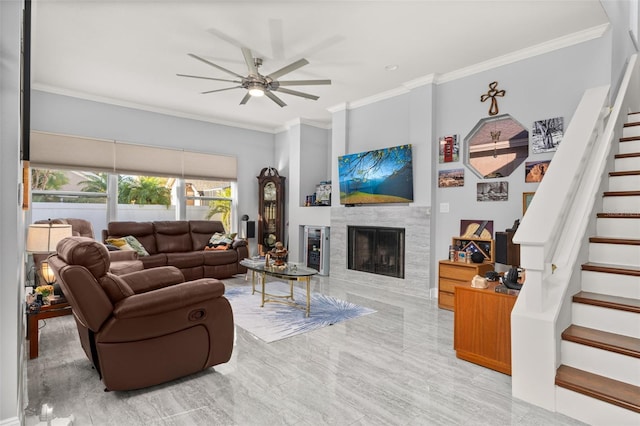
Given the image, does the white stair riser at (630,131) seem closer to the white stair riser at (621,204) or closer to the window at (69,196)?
the white stair riser at (621,204)

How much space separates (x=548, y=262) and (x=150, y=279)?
2715mm

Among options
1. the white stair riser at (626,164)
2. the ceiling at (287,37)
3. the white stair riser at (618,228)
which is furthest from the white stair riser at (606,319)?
the ceiling at (287,37)

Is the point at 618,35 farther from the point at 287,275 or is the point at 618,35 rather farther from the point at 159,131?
the point at 159,131

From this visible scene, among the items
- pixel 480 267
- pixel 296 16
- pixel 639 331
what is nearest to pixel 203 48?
pixel 296 16

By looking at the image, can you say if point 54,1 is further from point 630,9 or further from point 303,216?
point 630,9

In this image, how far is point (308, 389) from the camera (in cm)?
226

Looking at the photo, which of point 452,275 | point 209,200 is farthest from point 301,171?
point 452,275

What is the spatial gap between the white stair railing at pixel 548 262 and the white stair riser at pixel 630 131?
1054mm

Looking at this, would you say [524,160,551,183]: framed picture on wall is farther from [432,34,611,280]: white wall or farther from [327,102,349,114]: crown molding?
[327,102,349,114]: crown molding

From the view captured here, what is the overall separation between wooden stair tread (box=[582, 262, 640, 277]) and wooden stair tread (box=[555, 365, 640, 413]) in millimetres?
728

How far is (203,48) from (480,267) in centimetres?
405

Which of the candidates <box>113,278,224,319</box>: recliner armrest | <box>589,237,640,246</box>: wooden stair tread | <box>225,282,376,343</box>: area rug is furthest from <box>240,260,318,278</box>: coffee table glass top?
<box>589,237,640,246</box>: wooden stair tread

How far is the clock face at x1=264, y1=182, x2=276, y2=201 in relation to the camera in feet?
24.0

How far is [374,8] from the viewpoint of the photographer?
10.2ft
